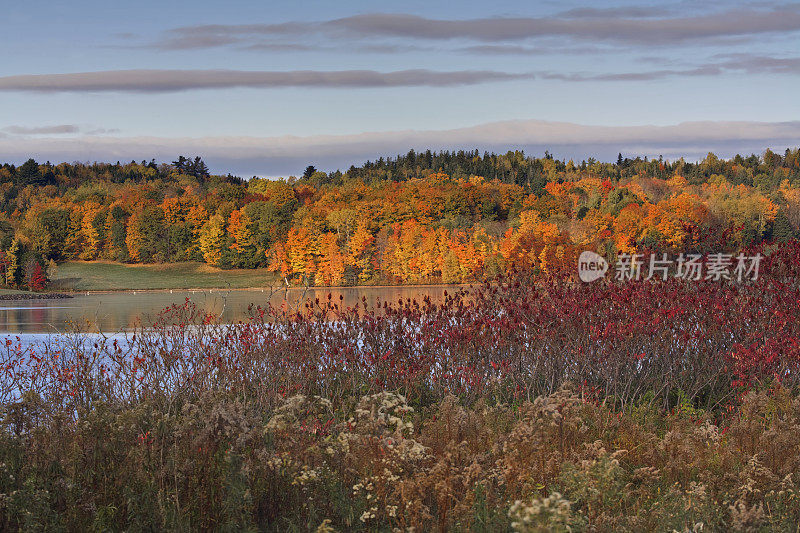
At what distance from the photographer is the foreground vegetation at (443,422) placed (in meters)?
5.09

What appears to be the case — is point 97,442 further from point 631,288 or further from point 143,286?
point 143,286

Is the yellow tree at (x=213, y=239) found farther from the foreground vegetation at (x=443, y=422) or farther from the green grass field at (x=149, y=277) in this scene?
the foreground vegetation at (x=443, y=422)

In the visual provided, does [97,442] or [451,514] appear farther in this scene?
[97,442]

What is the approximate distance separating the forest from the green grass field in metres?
2.04

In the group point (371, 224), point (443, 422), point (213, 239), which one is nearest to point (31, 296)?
point (213, 239)

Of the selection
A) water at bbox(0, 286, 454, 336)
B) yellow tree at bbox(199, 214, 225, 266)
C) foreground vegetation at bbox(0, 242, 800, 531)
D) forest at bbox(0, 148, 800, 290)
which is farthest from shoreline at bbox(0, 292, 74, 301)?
foreground vegetation at bbox(0, 242, 800, 531)

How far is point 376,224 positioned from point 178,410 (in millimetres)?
75659

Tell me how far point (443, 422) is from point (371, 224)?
251 ft

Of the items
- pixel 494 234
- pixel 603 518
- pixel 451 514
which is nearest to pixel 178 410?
pixel 451 514

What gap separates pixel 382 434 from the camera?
5367 mm

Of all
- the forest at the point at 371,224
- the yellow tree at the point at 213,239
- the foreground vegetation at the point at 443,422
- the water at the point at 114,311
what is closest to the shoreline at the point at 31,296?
the water at the point at 114,311

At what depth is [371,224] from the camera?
82875mm

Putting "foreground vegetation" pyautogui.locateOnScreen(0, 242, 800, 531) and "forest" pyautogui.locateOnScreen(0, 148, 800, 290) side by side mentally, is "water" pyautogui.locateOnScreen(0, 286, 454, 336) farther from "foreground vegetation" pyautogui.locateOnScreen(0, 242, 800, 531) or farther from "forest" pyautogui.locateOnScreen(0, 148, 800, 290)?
"forest" pyautogui.locateOnScreen(0, 148, 800, 290)

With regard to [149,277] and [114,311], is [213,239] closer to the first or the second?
[149,277]
